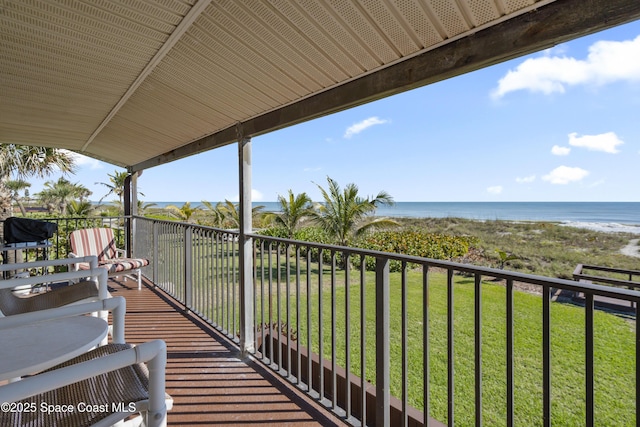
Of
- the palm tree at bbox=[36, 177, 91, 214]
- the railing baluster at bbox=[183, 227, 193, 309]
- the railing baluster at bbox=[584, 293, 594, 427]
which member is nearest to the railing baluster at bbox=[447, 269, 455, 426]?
the railing baluster at bbox=[584, 293, 594, 427]

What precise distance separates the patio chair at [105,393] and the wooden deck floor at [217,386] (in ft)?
3.45

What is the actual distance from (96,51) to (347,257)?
2.08 meters

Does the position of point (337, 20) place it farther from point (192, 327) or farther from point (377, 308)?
point (192, 327)

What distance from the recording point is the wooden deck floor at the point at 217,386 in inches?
86.4

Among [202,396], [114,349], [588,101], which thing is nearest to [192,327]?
[202,396]

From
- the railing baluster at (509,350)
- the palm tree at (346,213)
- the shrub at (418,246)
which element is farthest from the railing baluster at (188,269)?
the shrub at (418,246)

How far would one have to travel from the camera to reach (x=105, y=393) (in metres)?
1.24

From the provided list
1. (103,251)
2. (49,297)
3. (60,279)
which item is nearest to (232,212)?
(103,251)

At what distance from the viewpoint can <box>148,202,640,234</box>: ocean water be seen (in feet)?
104

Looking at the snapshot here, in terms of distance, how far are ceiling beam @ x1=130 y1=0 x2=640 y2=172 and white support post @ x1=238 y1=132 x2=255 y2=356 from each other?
2.57 feet

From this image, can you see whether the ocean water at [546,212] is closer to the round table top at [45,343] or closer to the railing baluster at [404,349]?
the railing baluster at [404,349]

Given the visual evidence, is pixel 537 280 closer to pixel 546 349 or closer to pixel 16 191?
pixel 546 349

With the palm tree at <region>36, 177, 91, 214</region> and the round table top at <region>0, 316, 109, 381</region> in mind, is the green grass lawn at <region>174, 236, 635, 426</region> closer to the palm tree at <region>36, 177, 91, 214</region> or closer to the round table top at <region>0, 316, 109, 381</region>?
the round table top at <region>0, 316, 109, 381</region>

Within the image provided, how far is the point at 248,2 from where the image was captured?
1.63 metres
